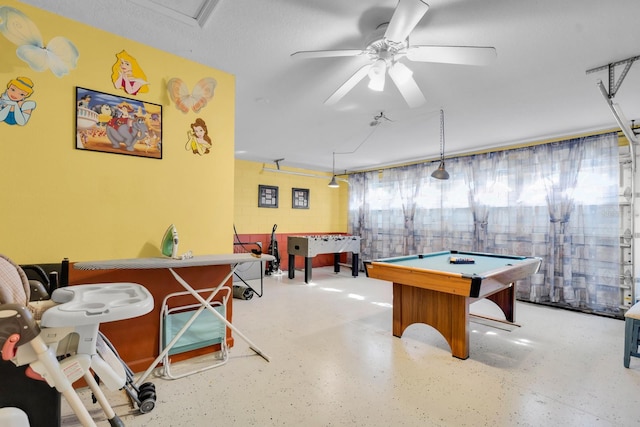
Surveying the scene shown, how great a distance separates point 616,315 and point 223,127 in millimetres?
5168

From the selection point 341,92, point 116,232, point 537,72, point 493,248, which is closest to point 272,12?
point 341,92

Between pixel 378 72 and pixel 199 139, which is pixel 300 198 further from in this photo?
pixel 378 72

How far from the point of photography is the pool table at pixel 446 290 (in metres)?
2.47

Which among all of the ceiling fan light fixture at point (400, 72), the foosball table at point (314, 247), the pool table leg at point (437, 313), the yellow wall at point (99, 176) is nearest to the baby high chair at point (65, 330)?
the yellow wall at point (99, 176)

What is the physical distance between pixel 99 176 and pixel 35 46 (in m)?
0.85

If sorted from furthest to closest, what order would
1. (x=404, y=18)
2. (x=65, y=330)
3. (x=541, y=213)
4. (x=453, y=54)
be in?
(x=541, y=213) → (x=453, y=54) → (x=404, y=18) → (x=65, y=330)

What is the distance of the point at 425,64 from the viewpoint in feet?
7.91

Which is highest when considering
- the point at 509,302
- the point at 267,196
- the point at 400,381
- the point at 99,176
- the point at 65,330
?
the point at 267,196

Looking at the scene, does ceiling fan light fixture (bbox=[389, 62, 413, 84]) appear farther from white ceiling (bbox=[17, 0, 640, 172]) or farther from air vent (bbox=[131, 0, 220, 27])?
air vent (bbox=[131, 0, 220, 27])

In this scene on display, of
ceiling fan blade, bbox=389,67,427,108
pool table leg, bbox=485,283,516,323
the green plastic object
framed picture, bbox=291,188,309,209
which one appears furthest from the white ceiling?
framed picture, bbox=291,188,309,209

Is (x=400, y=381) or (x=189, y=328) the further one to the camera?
(x=189, y=328)

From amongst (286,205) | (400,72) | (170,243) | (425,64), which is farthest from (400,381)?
(286,205)

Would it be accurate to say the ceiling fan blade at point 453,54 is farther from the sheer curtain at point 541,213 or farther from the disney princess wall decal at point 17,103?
the sheer curtain at point 541,213

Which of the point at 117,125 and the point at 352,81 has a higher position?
the point at 352,81
